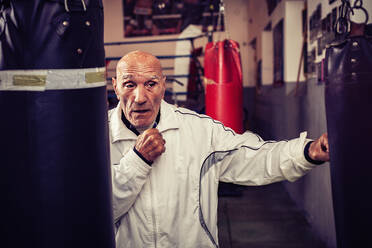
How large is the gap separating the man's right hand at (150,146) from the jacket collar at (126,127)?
18 cm

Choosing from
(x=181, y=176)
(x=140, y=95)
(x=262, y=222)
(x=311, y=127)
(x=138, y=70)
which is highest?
(x=138, y=70)

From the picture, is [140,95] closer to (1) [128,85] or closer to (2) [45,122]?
(1) [128,85]

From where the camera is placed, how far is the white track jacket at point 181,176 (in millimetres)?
1597

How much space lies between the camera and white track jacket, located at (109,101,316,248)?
1597 millimetres

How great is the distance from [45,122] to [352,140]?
0.82 meters

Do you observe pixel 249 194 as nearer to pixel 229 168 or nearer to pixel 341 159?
pixel 229 168

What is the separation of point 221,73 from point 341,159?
2337mm

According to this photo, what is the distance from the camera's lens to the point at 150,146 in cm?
156

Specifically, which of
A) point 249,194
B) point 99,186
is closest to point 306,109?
point 249,194

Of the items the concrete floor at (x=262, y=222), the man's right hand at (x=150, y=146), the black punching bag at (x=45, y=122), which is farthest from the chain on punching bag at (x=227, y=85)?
the black punching bag at (x=45, y=122)

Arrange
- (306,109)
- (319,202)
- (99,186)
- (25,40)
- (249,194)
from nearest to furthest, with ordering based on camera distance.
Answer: (25,40) < (99,186) < (319,202) < (306,109) < (249,194)

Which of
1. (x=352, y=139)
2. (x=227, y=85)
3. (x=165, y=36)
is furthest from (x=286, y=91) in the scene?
(x=165, y=36)

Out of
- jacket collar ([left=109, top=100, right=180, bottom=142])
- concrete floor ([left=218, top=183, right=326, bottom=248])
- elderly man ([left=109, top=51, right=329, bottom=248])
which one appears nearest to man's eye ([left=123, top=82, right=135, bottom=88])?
elderly man ([left=109, top=51, right=329, bottom=248])

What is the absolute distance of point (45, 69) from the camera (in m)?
0.85
